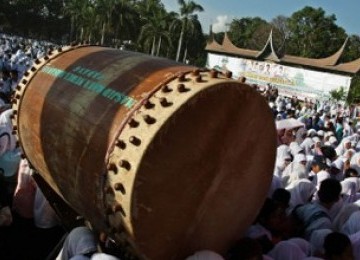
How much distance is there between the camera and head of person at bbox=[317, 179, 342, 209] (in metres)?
4.48

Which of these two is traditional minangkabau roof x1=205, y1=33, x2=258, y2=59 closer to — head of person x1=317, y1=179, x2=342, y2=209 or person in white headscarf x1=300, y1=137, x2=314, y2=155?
person in white headscarf x1=300, y1=137, x2=314, y2=155

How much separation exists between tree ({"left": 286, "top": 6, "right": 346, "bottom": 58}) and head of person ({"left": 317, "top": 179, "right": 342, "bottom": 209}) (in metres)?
49.7

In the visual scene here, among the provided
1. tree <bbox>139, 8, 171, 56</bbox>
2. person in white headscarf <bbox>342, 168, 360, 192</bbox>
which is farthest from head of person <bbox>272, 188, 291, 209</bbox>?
tree <bbox>139, 8, 171, 56</bbox>

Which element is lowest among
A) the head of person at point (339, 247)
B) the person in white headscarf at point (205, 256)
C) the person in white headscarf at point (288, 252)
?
the person in white headscarf at point (288, 252)

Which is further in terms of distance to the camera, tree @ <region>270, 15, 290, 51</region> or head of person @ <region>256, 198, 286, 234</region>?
tree @ <region>270, 15, 290, 51</region>

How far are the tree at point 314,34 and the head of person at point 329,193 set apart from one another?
49680 mm

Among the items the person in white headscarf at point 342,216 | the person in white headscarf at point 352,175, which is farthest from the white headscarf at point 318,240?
the person in white headscarf at point 352,175

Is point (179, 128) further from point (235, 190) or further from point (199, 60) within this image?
point (199, 60)

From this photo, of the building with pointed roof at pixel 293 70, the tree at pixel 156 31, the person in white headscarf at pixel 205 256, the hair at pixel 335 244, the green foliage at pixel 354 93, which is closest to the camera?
the person in white headscarf at pixel 205 256

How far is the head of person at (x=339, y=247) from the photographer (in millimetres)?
3482

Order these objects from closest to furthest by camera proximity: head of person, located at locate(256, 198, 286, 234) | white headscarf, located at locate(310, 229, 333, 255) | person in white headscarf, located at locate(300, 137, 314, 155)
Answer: white headscarf, located at locate(310, 229, 333, 255)
head of person, located at locate(256, 198, 286, 234)
person in white headscarf, located at locate(300, 137, 314, 155)

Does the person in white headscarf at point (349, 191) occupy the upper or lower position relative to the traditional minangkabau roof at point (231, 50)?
lower

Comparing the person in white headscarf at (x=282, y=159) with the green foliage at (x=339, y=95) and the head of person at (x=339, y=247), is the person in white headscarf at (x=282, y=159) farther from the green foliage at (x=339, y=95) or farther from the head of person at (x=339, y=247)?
the green foliage at (x=339, y=95)

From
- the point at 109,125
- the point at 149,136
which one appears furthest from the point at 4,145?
the point at 149,136
